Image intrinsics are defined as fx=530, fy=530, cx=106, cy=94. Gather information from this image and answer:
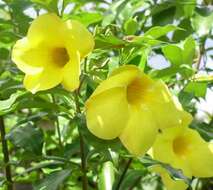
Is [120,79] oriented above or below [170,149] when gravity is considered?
above

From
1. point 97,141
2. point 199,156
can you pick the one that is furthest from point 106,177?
point 97,141

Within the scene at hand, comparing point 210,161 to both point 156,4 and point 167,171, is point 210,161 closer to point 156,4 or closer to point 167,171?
point 167,171

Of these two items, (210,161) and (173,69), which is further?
(173,69)

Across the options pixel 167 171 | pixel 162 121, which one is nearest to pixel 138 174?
pixel 167 171

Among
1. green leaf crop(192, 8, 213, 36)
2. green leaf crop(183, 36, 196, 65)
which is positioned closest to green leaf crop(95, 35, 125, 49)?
green leaf crop(183, 36, 196, 65)

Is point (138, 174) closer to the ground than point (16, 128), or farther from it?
closer to the ground

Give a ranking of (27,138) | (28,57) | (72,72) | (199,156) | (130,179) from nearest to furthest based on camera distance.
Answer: (72,72) < (28,57) < (199,156) < (27,138) < (130,179)

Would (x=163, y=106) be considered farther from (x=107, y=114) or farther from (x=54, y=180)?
(x=54, y=180)
